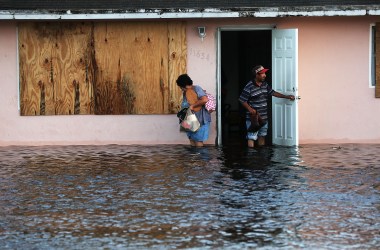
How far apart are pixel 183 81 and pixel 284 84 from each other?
2073 millimetres

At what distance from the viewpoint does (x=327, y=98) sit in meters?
19.5

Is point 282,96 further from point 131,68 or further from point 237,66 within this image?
point 237,66

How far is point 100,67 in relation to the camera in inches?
764

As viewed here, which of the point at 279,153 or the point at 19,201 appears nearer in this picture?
the point at 19,201

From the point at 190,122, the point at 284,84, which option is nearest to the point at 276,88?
the point at 284,84

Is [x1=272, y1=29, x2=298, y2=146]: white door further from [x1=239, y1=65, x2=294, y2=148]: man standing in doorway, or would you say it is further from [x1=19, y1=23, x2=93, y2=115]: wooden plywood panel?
[x1=19, y1=23, x2=93, y2=115]: wooden plywood panel

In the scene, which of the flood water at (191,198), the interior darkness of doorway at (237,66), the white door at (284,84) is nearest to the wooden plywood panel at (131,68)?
the flood water at (191,198)

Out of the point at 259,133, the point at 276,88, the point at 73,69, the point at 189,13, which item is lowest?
the point at 259,133

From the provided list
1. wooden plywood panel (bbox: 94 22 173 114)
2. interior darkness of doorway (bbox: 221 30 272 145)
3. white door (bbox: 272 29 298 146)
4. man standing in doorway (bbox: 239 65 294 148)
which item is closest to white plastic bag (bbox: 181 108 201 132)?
man standing in doorway (bbox: 239 65 294 148)

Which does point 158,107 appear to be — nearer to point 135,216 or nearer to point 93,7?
point 93,7

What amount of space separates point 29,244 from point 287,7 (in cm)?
985

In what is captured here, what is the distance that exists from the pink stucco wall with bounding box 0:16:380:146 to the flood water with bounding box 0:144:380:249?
74 centimetres

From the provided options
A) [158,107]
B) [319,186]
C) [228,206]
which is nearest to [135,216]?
[228,206]

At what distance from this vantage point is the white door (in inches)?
739
